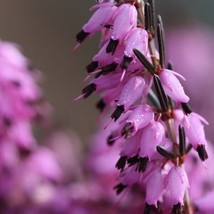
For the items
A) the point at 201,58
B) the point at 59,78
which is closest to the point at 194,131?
the point at 201,58

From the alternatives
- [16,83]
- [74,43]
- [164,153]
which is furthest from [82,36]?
[74,43]

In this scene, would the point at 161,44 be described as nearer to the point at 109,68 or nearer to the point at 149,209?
the point at 109,68

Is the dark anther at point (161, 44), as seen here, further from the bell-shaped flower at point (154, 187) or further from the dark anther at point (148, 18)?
the bell-shaped flower at point (154, 187)

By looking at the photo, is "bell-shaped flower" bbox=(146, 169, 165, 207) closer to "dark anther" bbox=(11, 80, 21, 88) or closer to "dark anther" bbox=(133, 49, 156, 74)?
"dark anther" bbox=(133, 49, 156, 74)

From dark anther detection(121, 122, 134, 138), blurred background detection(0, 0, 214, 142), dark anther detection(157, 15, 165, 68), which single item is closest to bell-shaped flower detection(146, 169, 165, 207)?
dark anther detection(121, 122, 134, 138)

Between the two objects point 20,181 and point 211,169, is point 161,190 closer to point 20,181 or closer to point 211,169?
point 211,169

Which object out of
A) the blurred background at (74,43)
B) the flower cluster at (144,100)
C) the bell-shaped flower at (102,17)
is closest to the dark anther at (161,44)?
the flower cluster at (144,100)
